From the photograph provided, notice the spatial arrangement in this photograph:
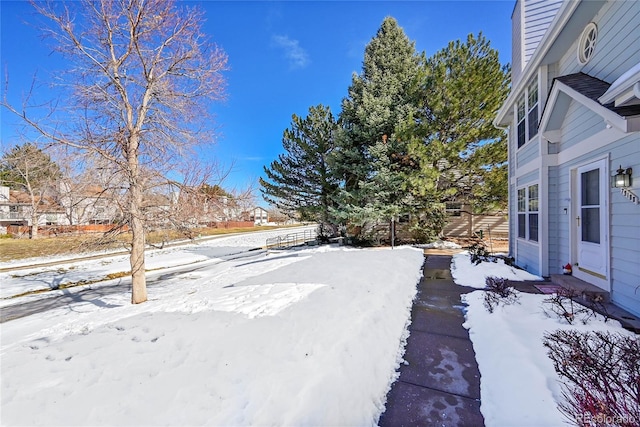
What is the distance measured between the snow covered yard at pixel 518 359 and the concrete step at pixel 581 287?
498mm

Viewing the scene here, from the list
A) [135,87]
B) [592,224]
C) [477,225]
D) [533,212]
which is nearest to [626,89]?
[592,224]

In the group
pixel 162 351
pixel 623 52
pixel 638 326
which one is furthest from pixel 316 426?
pixel 623 52

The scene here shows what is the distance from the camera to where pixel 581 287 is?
4516 millimetres

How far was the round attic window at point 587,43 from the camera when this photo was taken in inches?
185

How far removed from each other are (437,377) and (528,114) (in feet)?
24.5

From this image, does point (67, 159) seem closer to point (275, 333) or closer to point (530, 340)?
point (275, 333)

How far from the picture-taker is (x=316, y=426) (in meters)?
2.18

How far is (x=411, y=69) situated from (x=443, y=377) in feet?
51.6

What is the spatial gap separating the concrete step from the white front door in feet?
0.38

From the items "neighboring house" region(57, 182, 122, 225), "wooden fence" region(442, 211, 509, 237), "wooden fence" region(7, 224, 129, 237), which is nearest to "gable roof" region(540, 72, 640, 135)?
"neighboring house" region(57, 182, 122, 225)

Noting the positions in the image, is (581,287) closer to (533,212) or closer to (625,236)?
(625,236)

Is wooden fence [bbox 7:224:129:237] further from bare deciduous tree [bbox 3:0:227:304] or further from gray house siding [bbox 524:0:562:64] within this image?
gray house siding [bbox 524:0:562:64]

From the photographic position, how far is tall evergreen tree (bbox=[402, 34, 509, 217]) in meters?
12.2

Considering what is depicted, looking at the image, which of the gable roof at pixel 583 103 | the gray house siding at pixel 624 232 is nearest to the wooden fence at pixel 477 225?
the gable roof at pixel 583 103
